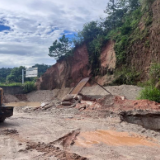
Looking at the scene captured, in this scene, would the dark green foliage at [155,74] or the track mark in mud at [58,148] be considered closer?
the track mark in mud at [58,148]

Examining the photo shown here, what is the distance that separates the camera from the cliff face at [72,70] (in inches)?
1318

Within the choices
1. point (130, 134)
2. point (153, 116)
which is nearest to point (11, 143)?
point (130, 134)

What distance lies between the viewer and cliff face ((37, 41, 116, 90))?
110 feet

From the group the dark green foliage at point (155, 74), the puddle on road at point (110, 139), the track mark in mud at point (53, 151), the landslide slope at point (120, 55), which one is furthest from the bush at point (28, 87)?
the track mark in mud at point (53, 151)

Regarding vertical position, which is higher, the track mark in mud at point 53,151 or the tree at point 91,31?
the tree at point 91,31

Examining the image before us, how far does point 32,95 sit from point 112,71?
1603 centimetres

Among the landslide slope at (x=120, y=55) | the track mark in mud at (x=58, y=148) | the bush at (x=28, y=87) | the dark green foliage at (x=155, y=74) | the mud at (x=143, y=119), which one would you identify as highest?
the landslide slope at (x=120, y=55)

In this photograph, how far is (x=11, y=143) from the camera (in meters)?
6.79

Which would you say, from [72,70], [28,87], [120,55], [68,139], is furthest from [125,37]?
[68,139]

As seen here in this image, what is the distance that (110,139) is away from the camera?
7840 millimetres

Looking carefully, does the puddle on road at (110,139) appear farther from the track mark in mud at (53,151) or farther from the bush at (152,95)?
the bush at (152,95)

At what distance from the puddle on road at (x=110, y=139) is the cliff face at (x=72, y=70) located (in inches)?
929

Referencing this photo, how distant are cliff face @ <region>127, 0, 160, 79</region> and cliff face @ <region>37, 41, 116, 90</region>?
18.1 ft

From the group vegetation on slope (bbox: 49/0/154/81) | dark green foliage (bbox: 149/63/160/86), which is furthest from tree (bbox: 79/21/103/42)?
dark green foliage (bbox: 149/63/160/86)
